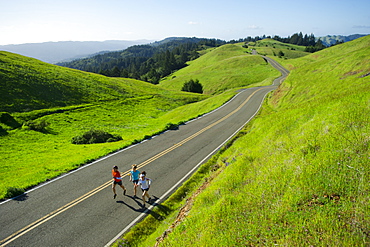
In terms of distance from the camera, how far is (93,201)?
11.4m

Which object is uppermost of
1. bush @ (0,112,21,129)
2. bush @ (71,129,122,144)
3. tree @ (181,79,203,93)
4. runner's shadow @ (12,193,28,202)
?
tree @ (181,79,203,93)

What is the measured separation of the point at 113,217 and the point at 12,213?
16.4 ft

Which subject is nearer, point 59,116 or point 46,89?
point 59,116

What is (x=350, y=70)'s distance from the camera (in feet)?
97.0

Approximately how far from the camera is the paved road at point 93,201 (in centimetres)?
916

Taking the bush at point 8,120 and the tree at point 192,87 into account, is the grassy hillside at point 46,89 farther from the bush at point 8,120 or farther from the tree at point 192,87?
the tree at point 192,87

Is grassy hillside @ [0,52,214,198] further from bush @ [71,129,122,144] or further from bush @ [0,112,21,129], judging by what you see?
bush @ [71,129,122,144]

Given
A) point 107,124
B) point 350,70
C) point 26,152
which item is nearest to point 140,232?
point 26,152

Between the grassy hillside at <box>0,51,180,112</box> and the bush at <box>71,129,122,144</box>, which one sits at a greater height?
the grassy hillside at <box>0,51,180,112</box>

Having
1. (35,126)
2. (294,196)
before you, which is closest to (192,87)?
(35,126)

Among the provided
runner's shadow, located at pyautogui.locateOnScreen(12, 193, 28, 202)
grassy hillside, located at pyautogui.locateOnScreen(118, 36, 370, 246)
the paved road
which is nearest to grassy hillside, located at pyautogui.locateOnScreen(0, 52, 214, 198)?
runner's shadow, located at pyautogui.locateOnScreen(12, 193, 28, 202)

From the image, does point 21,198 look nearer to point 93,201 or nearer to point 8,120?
point 93,201

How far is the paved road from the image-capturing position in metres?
9.16

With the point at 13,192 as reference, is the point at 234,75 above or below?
above
